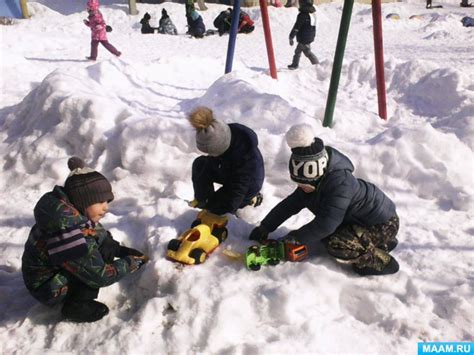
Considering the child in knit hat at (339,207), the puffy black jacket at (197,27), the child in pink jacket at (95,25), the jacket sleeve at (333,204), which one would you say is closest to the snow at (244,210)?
the child in knit hat at (339,207)

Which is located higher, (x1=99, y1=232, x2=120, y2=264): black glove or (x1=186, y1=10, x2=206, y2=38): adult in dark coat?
(x1=99, y1=232, x2=120, y2=264): black glove

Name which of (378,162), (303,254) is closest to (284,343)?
(303,254)

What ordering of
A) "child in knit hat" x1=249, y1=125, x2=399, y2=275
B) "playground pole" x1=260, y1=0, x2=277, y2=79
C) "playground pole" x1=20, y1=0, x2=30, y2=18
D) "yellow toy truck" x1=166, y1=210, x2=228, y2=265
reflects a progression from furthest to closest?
"playground pole" x1=20, y1=0, x2=30, y2=18, "playground pole" x1=260, y1=0, x2=277, y2=79, "yellow toy truck" x1=166, y1=210, x2=228, y2=265, "child in knit hat" x1=249, y1=125, x2=399, y2=275

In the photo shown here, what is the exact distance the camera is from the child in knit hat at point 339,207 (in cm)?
228

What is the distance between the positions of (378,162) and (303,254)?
1367 millimetres

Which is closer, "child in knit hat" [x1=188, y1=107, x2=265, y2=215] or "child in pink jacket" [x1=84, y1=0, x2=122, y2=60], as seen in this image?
"child in knit hat" [x1=188, y1=107, x2=265, y2=215]

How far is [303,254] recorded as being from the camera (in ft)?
8.36

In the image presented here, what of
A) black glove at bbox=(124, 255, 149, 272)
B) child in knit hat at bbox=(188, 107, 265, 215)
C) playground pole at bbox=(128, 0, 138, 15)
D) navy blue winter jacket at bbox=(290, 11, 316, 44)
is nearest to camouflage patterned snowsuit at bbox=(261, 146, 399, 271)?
child in knit hat at bbox=(188, 107, 265, 215)

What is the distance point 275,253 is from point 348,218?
1.57ft

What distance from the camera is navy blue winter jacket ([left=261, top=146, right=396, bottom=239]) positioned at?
2309 millimetres

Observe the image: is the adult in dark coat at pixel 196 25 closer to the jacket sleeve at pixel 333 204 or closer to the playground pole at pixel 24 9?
the playground pole at pixel 24 9

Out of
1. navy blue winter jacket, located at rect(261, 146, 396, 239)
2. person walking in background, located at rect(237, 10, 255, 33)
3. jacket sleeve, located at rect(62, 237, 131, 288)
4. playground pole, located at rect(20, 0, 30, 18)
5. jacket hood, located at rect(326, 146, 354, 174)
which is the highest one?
jacket hood, located at rect(326, 146, 354, 174)

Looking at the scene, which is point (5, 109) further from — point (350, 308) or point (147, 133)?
point (350, 308)

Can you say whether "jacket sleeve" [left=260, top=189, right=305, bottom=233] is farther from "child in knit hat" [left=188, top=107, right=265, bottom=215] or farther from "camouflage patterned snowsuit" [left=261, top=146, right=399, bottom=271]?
"child in knit hat" [left=188, top=107, right=265, bottom=215]
